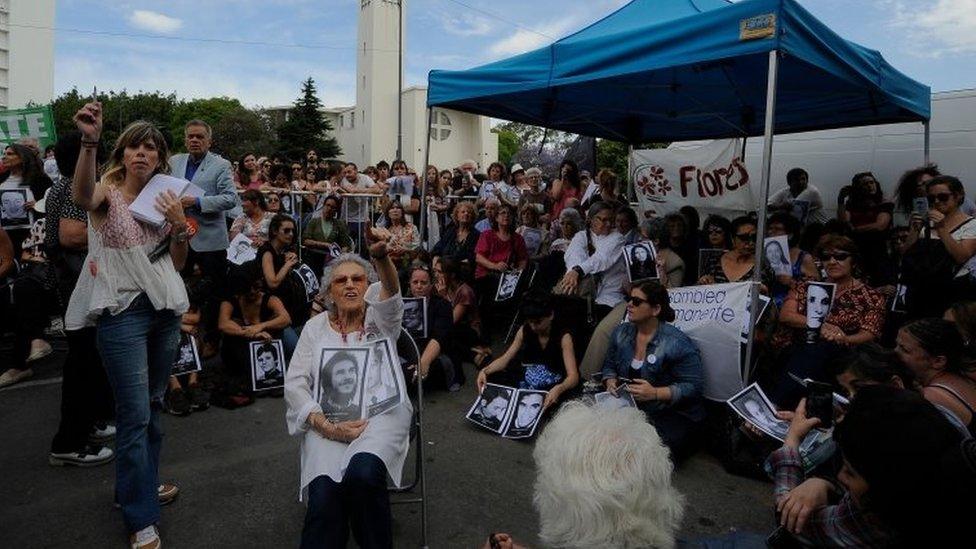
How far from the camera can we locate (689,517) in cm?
320

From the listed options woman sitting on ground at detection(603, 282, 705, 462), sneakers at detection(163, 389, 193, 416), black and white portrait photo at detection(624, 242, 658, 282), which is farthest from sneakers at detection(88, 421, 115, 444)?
black and white portrait photo at detection(624, 242, 658, 282)

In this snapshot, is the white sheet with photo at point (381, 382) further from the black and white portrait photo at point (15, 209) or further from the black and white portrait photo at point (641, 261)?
the black and white portrait photo at point (15, 209)

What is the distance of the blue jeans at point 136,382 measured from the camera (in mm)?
2518

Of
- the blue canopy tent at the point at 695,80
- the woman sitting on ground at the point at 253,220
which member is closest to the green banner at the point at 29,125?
the woman sitting on ground at the point at 253,220

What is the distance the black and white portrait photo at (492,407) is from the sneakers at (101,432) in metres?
2.36

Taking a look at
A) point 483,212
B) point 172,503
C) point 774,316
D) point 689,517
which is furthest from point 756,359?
point 483,212

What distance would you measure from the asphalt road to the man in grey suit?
50.2 inches

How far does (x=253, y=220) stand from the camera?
6.65 metres

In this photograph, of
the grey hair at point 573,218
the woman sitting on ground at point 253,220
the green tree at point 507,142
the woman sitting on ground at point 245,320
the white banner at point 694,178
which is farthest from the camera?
the green tree at point 507,142

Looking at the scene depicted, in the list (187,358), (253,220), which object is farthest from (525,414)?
(253,220)

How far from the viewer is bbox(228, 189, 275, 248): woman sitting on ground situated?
6.36m

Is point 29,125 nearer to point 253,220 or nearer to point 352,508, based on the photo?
point 253,220

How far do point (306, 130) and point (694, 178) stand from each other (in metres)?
42.9

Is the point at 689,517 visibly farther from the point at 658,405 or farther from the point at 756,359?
the point at 756,359
